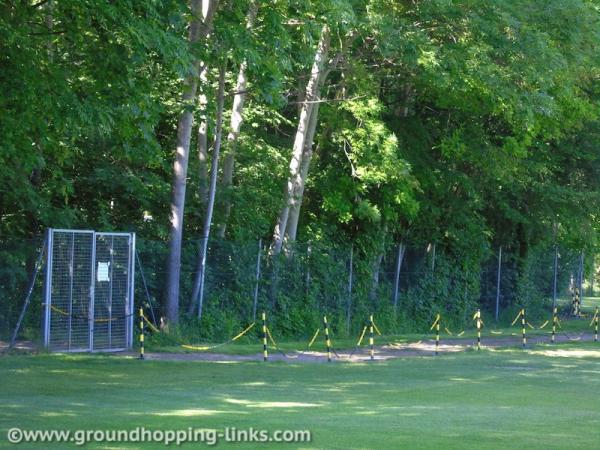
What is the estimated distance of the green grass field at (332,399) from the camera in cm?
1365

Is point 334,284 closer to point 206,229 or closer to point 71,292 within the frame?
point 206,229

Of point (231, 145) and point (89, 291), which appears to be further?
point (231, 145)

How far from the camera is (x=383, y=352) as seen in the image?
3105 centimetres

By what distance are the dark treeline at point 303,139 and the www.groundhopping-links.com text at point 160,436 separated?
816cm

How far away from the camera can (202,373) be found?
22.6 meters

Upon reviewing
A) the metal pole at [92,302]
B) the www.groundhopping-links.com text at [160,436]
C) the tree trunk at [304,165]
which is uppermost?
the tree trunk at [304,165]

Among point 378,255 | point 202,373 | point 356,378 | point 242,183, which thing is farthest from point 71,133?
point 378,255

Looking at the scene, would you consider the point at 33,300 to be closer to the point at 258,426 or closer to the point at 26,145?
the point at 26,145

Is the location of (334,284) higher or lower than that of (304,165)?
lower

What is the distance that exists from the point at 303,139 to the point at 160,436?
2221 centimetres

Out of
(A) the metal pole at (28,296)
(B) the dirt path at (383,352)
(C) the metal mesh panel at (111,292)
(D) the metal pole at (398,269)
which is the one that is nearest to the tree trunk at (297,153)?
(B) the dirt path at (383,352)

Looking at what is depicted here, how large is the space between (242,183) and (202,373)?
41.1 ft

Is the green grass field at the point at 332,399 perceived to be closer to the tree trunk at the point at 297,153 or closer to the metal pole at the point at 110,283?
the metal pole at the point at 110,283

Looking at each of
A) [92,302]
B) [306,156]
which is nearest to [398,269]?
[306,156]
